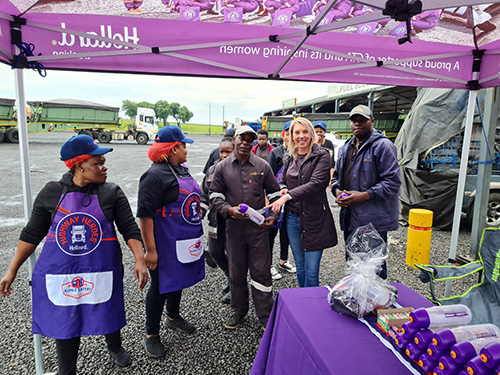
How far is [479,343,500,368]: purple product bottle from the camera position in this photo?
0.99m

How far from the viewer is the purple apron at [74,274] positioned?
1844mm

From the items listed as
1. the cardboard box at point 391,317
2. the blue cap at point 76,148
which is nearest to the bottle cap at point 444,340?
the cardboard box at point 391,317

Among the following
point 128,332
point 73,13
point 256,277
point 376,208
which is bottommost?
point 128,332

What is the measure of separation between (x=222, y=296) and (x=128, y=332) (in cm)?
104

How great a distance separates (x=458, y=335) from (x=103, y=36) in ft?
9.10

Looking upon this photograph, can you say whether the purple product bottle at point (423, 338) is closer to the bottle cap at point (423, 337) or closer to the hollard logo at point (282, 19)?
the bottle cap at point (423, 337)

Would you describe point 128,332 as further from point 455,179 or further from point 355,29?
point 455,179

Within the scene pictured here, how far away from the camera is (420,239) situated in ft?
14.5

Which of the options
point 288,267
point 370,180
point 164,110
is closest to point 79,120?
point 288,267

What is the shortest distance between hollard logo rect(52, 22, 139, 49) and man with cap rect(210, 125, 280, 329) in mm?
1116

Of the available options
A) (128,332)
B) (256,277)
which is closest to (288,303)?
(256,277)

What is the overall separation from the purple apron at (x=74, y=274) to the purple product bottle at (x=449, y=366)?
1.79m

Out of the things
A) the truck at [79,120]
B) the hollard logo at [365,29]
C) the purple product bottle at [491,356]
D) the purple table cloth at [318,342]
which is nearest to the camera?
the purple product bottle at [491,356]

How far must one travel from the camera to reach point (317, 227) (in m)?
2.74
